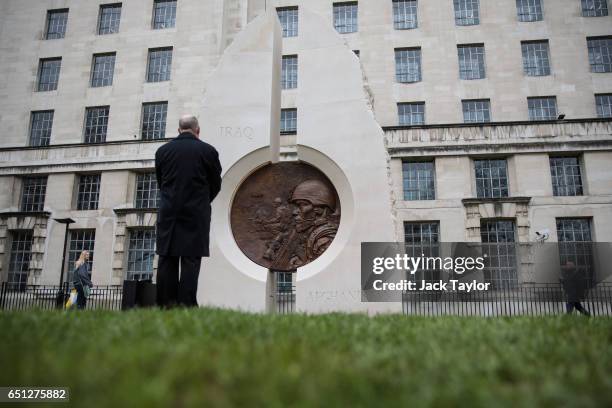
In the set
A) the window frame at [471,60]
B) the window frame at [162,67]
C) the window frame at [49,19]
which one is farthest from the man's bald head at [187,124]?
the window frame at [49,19]

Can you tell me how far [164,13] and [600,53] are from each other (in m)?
28.2

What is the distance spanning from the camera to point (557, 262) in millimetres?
19500

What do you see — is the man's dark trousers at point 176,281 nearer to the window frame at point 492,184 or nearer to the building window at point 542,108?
the window frame at point 492,184

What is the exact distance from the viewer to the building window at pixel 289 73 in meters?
28.0

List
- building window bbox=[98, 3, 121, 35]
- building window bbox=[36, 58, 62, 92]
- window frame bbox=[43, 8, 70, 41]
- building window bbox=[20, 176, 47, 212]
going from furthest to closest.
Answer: window frame bbox=[43, 8, 70, 41], building window bbox=[98, 3, 121, 35], building window bbox=[36, 58, 62, 92], building window bbox=[20, 176, 47, 212]

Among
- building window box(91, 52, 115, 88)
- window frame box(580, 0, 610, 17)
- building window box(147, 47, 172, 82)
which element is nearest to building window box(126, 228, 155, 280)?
building window box(147, 47, 172, 82)

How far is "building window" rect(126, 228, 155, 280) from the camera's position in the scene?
26.2 meters

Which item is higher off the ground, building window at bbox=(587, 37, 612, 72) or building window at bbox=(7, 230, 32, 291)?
building window at bbox=(587, 37, 612, 72)

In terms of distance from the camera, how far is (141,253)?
86.7 ft

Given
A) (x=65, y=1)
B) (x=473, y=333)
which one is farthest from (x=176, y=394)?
(x=65, y=1)

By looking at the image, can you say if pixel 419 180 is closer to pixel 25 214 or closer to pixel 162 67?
pixel 162 67

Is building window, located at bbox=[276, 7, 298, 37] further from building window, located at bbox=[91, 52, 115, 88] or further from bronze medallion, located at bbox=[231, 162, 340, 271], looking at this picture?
bronze medallion, located at bbox=[231, 162, 340, 271]

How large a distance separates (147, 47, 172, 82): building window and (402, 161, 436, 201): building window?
16794 mm

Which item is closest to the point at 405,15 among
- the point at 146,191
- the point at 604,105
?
the point at 604,105
